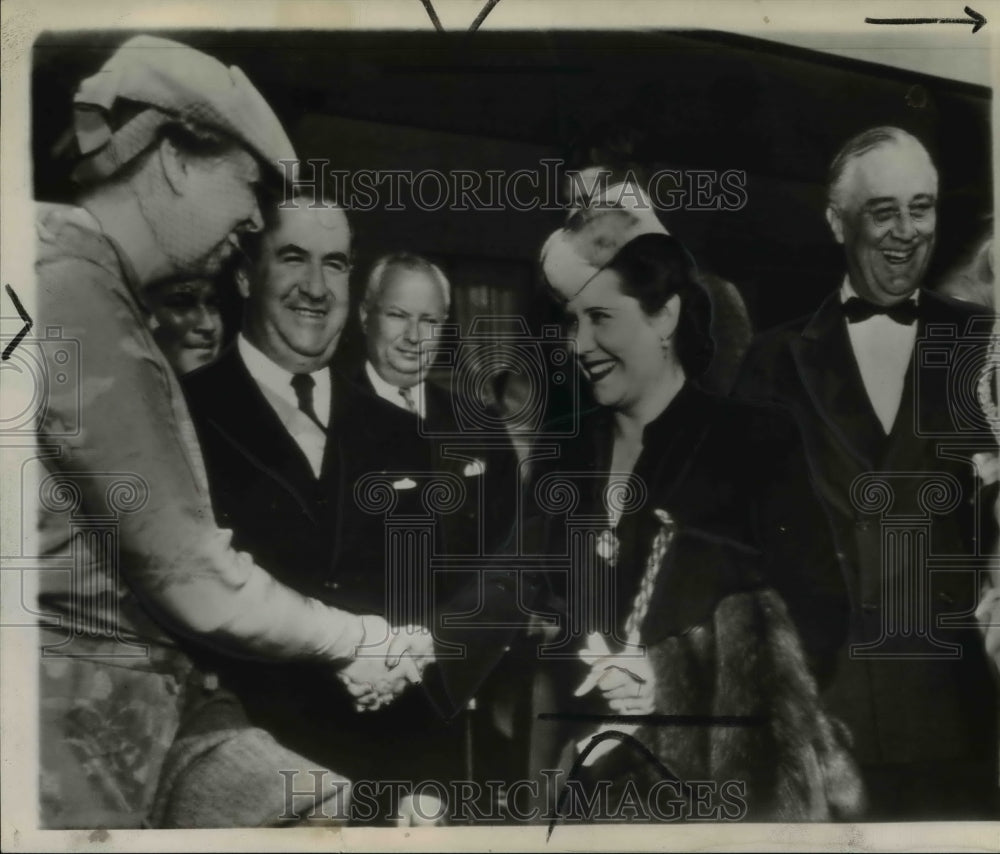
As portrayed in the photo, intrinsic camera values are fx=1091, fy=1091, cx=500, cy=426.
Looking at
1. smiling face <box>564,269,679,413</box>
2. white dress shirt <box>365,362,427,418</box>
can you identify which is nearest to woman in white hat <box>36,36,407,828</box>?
white dress shirt <box>365,362,427,418</box>

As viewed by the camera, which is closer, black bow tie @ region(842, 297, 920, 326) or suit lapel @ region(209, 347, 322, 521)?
suit lapel @ region(209, 347, 322, 521)

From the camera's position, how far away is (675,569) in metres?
3.04

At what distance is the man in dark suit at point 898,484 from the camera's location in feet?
10.1

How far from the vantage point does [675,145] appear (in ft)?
10.0

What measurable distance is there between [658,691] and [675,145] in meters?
1.53

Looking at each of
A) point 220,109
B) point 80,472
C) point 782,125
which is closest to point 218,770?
point 80,472

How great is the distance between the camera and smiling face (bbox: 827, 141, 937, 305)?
310cm

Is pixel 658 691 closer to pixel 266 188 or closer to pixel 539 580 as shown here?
pixel 539 580

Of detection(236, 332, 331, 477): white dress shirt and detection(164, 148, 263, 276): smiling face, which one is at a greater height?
detection(164, 148, 263, 276): smiling face

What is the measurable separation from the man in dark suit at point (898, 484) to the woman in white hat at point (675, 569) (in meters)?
0.09

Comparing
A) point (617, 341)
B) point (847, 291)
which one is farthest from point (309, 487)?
point (847, 291)

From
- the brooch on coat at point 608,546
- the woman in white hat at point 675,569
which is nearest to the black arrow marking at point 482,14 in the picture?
the woman in white hat at point 675,569

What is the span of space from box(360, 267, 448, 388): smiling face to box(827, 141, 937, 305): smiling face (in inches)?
45.7

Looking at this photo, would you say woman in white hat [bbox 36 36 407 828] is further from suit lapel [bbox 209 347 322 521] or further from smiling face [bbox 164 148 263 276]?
suit lapel [bbox 209 347 322 521]
